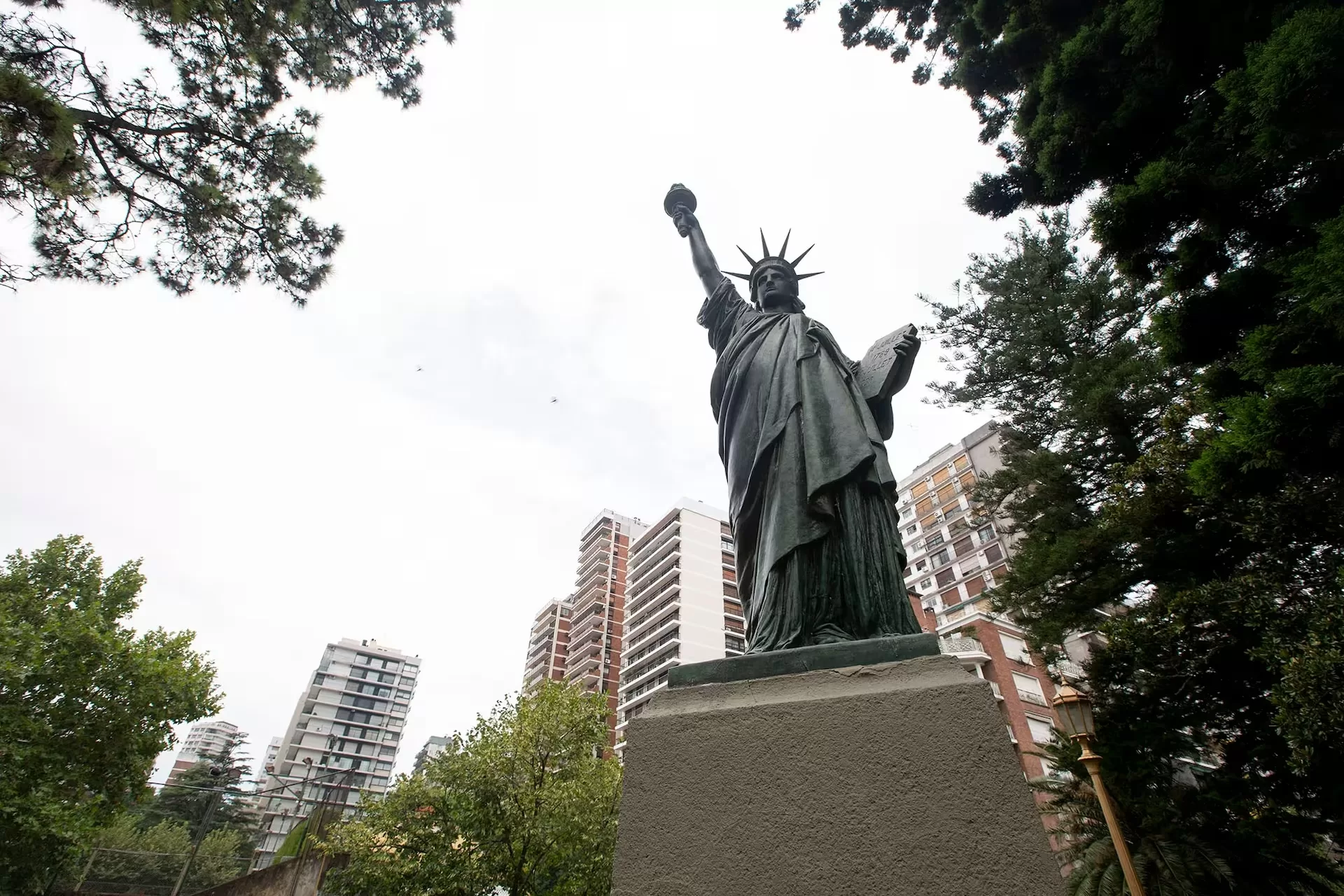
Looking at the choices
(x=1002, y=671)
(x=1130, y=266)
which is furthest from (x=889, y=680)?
(x=1002, y=671)

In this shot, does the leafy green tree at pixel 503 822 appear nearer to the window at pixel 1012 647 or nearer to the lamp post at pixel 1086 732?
the lamp post at pixel 1086 732

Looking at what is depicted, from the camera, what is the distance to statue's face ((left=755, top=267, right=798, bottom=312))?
4.12m

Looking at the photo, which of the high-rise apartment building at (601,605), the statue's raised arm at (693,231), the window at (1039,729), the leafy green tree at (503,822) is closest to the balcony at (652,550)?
the high-rise apartment building at (601,605)

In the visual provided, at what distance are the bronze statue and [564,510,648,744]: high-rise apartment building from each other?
2028 inches

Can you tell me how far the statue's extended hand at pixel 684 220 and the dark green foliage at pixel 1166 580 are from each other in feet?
18.0

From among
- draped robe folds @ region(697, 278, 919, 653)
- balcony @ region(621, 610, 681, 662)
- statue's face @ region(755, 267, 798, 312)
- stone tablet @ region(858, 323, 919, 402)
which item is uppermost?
balcony @ region(621, 610, 681, 662)

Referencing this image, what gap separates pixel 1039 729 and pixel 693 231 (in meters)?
29.7

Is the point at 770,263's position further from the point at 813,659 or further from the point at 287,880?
the point at 287,880

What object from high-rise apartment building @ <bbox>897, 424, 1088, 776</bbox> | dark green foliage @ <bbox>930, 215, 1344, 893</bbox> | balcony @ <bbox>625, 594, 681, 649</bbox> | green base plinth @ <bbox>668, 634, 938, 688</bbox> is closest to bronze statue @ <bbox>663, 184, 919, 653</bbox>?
green base plinth @ <bbox>668, 634, 938, 688</bbox>

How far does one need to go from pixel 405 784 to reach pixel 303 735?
64.0 metres

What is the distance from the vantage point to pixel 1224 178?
5660 millimetres

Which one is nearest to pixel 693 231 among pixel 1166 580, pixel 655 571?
pixel 1166 580

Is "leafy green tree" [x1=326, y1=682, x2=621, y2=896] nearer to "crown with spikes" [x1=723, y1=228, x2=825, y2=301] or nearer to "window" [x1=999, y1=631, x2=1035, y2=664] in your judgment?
"crown with spikes" [x1=723, y1=228, x2=825, y2=301]

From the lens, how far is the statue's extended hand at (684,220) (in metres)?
4.73
